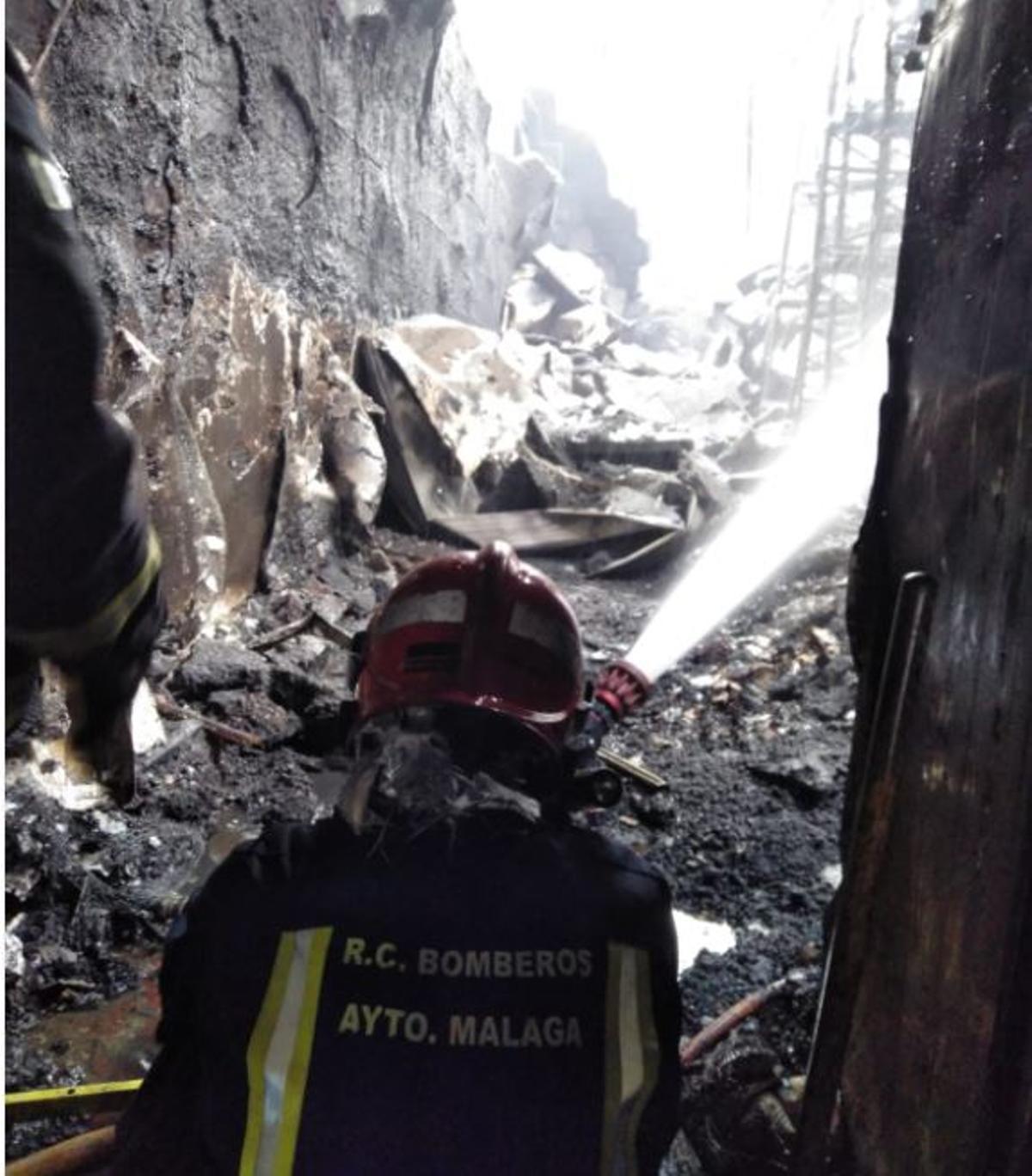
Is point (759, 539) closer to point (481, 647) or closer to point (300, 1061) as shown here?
point (481, 647)

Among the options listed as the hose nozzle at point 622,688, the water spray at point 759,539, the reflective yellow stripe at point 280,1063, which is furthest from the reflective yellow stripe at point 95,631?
the water spray at point 759,539

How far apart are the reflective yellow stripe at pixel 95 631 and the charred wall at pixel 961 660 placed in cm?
103

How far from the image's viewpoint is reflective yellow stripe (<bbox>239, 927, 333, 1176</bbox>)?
1.12 meters

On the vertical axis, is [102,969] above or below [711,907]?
below

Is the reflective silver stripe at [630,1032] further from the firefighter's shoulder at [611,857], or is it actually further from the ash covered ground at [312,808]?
the ash covered ground at [312,808]

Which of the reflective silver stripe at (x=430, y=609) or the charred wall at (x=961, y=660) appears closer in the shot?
the charred wall at (x=961, y=660)

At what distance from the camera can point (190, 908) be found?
1.29 meters

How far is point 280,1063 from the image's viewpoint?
1.14 meters

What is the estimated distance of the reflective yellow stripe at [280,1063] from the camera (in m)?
1.12

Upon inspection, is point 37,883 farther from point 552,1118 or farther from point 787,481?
point 787,481

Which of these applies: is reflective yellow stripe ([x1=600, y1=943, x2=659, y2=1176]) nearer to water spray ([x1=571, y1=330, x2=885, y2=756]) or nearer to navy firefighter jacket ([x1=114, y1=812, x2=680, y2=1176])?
navy firefighter jacket ([x1=114, y1=812, x2=680, y2=1176])

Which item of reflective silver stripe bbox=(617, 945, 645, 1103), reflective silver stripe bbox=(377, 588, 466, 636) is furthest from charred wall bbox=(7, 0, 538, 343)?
reflective silver stripe bbox=(617, 945, 645, 1103)

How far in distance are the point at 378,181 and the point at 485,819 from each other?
753cm

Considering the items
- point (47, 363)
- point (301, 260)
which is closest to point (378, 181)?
point (301, 260)
